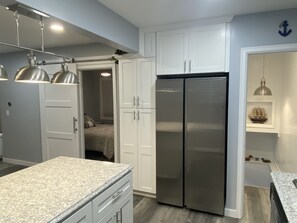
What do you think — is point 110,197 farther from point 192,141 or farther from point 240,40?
point 240,40

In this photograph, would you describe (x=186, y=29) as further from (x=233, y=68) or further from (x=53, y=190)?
(x=53, y=190)

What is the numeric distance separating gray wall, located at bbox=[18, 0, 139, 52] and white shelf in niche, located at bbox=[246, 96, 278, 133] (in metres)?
2.84

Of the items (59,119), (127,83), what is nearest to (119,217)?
(127,83)

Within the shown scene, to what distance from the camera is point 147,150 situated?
3207 millimetres

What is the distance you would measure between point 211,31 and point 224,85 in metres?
0.72

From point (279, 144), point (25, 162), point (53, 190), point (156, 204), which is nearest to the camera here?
point (53, 190)

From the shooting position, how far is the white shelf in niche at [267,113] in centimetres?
412

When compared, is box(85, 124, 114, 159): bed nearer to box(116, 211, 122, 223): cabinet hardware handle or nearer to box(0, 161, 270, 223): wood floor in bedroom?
box(0, 161, 270, 223): wood floor in bedroom

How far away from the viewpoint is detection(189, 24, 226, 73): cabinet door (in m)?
2.64

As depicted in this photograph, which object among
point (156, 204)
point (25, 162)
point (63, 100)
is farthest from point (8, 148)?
point (156, 204)

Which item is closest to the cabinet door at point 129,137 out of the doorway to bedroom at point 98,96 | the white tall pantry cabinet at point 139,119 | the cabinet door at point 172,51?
the white tall pantry cabinet at point 139,119

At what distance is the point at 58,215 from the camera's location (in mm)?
1146

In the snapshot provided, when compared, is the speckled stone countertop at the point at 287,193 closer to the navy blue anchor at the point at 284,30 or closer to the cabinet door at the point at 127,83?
the navy blue anchor at the point at 284,30

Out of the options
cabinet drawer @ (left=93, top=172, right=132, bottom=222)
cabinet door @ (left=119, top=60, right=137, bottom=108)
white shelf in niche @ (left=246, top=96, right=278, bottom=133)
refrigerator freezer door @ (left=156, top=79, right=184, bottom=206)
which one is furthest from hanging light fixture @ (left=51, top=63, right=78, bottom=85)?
white shelf in niche @ (left=246, top=96, right=278, bottom=133)
